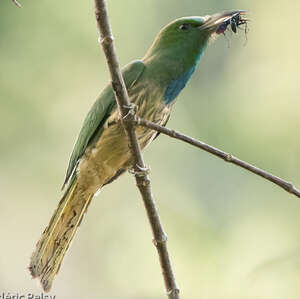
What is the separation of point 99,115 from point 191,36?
74 centimetres

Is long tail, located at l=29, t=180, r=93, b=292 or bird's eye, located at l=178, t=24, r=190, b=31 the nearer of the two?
long tail, located at l=29, t=180, r=93, b=292

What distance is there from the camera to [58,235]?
4.03m

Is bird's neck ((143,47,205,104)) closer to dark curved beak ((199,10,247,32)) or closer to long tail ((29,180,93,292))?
dark curved beak ((199,10,247,32))

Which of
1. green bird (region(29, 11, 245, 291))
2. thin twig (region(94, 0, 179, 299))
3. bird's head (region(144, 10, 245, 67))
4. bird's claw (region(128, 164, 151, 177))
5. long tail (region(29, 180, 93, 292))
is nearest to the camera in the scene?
thin twig (region(94, 0, 179, 299))

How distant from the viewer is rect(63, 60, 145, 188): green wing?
13.5 ft

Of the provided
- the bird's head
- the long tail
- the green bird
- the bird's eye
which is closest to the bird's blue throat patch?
the green bird

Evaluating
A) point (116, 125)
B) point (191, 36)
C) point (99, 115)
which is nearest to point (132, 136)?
point (116, 125)

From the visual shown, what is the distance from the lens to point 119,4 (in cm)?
708

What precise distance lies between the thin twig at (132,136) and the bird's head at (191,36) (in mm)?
1052

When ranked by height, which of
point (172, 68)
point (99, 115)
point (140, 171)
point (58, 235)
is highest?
point (172, 68)

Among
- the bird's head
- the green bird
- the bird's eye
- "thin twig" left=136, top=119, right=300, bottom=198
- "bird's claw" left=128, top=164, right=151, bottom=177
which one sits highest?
the bird's eye

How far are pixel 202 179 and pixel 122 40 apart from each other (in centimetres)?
167

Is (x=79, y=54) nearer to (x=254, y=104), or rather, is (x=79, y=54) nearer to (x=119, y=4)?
(x=119, y=4)

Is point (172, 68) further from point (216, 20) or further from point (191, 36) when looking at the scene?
point (216, 20)
